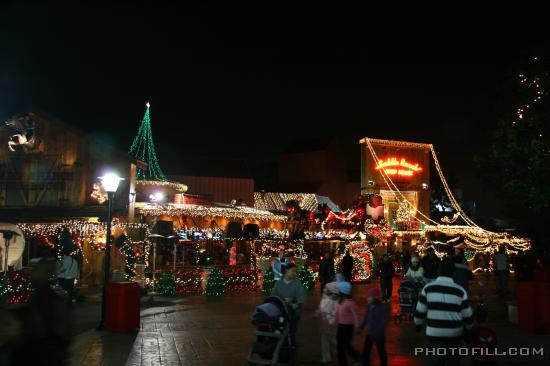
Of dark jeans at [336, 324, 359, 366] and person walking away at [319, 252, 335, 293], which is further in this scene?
person walking away at [319, 252, 335, 293]

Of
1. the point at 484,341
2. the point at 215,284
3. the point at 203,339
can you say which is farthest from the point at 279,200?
the point at 484,341

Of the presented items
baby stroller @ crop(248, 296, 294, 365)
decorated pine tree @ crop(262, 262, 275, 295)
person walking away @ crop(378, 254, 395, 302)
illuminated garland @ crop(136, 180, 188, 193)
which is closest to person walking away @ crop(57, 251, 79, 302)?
decorated pine tree @ crop(262, 262, 275, 295)

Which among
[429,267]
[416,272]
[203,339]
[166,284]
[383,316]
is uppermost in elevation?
[429,267]

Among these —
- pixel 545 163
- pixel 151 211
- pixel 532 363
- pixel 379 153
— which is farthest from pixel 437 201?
pixel 532 363

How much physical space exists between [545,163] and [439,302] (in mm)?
7489

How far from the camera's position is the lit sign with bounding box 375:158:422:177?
125 ft

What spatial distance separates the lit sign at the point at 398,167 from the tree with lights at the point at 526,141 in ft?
75.8

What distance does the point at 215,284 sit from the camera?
20.2 meters

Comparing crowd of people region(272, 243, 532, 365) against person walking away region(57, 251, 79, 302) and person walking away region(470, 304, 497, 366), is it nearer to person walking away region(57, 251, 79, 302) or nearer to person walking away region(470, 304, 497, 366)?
person walking away region(470, 304, 497, 366)

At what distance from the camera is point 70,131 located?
78.5 feet

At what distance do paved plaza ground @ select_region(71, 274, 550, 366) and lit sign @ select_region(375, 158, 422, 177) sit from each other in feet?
72.5

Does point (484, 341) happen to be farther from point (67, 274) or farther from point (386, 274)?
point (67, 274)

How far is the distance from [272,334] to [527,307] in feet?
22.0

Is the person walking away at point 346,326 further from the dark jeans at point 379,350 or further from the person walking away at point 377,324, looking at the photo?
the person walking away at point 377,324
